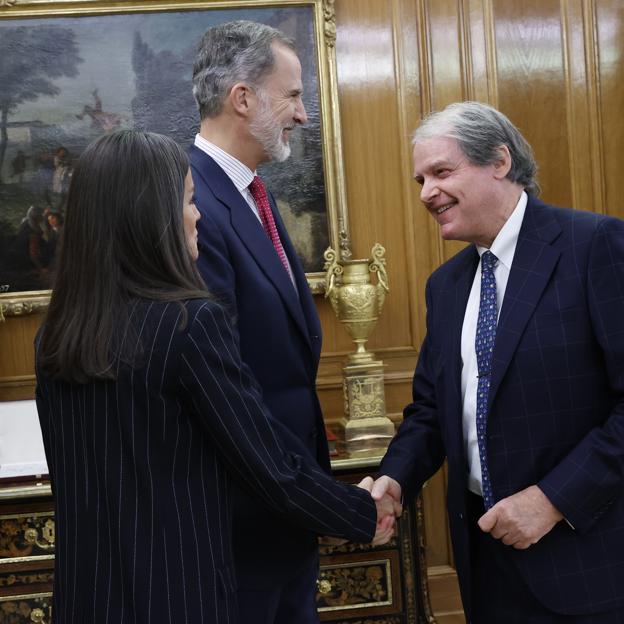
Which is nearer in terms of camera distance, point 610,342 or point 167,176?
point 167,176

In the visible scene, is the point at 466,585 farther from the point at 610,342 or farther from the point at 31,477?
the point at 31,477

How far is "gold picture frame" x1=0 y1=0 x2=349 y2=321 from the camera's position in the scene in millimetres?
3906

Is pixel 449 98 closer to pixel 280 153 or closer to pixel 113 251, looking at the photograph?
pixel 280 153

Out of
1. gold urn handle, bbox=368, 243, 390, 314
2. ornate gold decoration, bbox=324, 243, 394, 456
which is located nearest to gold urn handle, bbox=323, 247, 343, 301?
ornate gold decoration, bbox=324, 243, 394, 456

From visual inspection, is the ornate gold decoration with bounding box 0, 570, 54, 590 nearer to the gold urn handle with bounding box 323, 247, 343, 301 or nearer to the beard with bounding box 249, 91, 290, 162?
the gold urn handle with bounding box 323, 247, 343, 301

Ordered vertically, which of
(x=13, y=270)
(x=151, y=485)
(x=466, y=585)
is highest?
(x=13, y=270)

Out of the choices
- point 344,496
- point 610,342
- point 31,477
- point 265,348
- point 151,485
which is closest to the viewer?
point 151,485

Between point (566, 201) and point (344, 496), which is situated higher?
point (566, 201)

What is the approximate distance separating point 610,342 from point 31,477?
2329mm

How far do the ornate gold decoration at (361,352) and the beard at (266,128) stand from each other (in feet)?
4.49

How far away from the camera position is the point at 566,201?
4.34m

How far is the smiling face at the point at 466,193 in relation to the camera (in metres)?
2.29

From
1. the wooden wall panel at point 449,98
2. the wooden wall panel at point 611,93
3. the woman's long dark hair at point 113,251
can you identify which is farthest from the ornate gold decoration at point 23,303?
the wooden wall panel at point 611,93

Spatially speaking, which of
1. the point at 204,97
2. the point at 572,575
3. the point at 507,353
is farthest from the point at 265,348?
the point at 572,575
